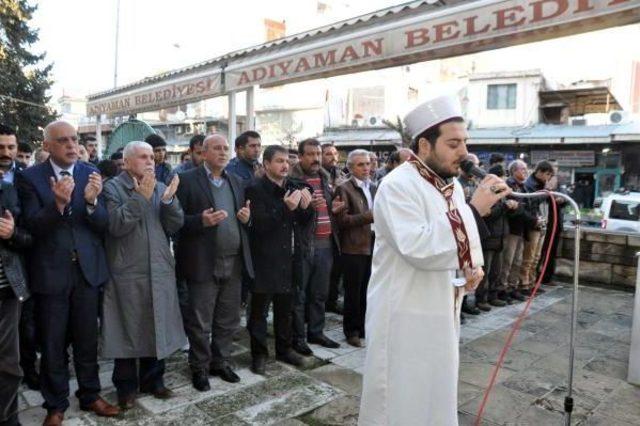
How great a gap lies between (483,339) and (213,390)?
287 cm

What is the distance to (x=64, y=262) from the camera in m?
3.12

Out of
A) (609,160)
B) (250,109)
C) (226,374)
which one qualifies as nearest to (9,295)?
(226,374)

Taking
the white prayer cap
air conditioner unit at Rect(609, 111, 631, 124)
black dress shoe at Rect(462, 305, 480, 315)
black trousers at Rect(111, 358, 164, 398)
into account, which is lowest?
black dress shoe at Rect(462, 305, 480, 315)

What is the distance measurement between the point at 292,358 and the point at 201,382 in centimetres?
86

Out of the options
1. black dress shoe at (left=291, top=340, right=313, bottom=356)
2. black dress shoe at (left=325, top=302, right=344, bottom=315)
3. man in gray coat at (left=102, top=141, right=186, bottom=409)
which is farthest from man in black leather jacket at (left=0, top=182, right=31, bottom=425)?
black dress shoe at (left=325, top=302, right=344, bottom=315)

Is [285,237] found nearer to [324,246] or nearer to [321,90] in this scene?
[324,246]

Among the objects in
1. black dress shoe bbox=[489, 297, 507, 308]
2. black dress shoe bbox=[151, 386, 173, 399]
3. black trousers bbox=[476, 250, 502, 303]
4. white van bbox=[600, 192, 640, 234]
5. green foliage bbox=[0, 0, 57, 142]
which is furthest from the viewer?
green foliage bbox=[0, 0, 57, 142]

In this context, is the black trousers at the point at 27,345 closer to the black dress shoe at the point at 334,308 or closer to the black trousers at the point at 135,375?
the black trousers at the point at 135,375

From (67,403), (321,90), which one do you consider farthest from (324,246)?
(321,90)

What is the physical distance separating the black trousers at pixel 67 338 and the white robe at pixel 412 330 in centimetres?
199

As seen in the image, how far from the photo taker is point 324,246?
15.5ft

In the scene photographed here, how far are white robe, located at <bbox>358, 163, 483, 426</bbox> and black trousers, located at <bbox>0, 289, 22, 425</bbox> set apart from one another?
2.11 m

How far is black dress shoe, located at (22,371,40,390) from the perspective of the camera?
146 inches

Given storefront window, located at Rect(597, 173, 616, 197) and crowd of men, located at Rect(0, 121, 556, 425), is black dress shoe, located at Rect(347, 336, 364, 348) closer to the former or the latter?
crowd of men, located at Rect(0, 121, 556, 425)
